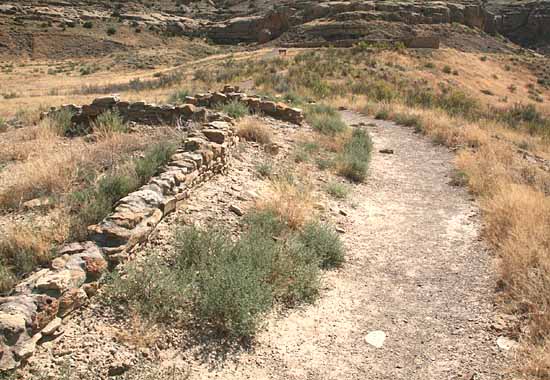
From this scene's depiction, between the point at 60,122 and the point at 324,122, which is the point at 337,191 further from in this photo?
the point at 60,122

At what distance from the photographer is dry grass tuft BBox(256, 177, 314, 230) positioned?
629 centimetres

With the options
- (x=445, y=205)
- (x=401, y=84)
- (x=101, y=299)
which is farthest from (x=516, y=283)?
(x=401, y=84)

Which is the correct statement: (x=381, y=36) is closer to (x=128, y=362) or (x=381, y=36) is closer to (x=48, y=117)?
(x=48, y=117)

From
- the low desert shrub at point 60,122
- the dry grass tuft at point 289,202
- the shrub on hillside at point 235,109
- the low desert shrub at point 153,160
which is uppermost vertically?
the low desert shrub at point 153,160

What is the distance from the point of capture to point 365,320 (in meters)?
4.66

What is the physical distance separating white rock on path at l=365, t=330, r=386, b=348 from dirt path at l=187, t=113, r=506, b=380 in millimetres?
47

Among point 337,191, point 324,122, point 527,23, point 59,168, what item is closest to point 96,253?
point 59,168

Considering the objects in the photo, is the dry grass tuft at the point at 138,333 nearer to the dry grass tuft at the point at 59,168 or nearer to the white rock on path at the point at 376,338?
the white rock on path at the point at 376,338

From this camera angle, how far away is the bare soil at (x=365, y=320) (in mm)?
3758

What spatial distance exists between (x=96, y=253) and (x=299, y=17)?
155 ft

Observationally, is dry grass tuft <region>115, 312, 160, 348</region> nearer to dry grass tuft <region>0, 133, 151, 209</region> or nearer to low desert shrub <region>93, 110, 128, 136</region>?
dry grass tuft <region>0, 133, 151, 209</region>

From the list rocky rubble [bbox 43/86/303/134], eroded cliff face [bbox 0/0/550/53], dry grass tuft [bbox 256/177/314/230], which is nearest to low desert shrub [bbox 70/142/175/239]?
dry grass tuft [bbox 256/177/314/230]

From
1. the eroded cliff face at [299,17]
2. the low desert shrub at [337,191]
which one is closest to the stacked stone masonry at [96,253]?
the low desert shrub at [337,191]

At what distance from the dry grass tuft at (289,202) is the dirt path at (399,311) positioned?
0.71 metres
